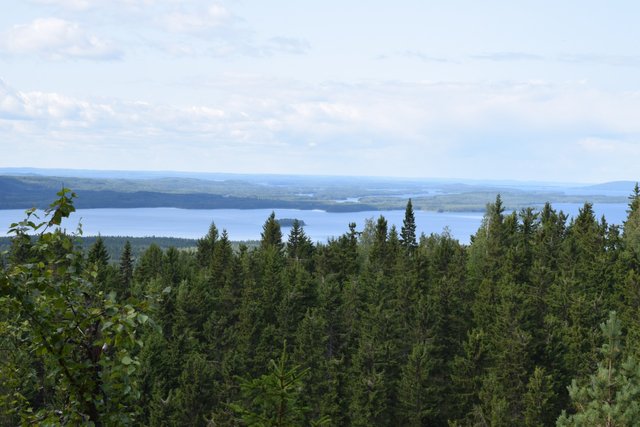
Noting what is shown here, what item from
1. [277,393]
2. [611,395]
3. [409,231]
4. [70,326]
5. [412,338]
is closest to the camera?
[70,326]

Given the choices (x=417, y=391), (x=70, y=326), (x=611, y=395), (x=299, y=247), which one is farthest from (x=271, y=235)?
(x=70, y=326)

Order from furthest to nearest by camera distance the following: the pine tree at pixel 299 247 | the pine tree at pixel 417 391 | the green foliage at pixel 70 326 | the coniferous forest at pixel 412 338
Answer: the pine tree at pixel 299 247, the pine tree at pixel 417 391, the coniferous forest at pixel 412 338, the green foliage at pixel 70 326

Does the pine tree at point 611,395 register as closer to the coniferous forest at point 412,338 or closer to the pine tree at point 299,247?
the coniferous forest at point 412,338

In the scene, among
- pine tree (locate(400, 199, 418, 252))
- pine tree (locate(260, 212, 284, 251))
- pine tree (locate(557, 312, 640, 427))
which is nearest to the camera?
pine tree (locate(557, 312, 640, 427))

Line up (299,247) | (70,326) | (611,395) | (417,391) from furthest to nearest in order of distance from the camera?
(299,247) < (417,391) < (611,395) < (70,326)

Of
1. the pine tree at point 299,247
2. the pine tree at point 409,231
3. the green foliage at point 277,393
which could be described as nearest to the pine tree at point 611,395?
the green foliage at point 277,393

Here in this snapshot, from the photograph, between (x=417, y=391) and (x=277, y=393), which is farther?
(x=417, y=391)

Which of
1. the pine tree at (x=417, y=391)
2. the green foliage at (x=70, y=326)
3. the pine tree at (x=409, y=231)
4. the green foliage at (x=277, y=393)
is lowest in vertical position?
the pine tree at (x=417, y=391)

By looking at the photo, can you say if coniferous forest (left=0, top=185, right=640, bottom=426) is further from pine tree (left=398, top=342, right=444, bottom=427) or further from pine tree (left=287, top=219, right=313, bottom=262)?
pine tree (left=287, top=219, right=313, bottom=262)

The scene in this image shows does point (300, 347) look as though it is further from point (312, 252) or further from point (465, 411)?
point (312, 252)

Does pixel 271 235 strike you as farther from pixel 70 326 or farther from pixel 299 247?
pixel 70 326

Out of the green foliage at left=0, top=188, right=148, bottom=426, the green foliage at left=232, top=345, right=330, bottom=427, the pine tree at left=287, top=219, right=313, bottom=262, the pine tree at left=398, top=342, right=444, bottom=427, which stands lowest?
the pine tree at left=398, top=342, right=444, bottom=427

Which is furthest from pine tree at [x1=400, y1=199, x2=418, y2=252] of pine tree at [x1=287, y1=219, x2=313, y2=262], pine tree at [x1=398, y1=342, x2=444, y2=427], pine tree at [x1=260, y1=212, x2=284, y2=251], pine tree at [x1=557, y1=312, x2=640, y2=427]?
pine tree at [x1=557, y1=312, x2=640, y2=427]

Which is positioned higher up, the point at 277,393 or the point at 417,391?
the point at 277,393
